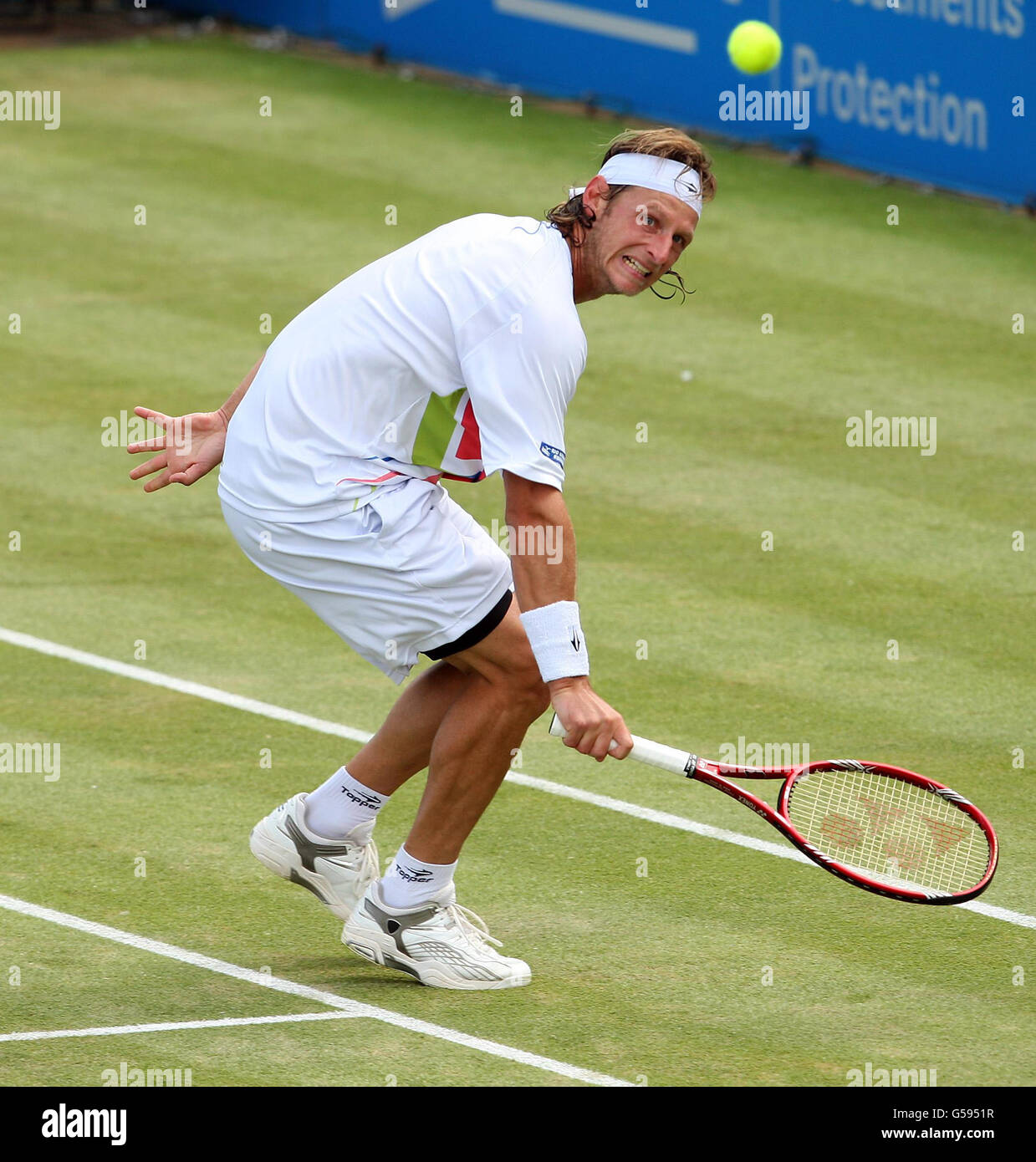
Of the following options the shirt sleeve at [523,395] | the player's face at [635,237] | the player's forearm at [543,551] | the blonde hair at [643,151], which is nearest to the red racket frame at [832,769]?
the player's forearm at [543,551]

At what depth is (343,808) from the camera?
5707mm

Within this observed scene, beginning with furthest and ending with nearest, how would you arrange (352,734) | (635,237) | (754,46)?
(754,46), (352,734), (635,237)

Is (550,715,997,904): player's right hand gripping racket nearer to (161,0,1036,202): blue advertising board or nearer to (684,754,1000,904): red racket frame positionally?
(684,754,1000,904): red racket frame

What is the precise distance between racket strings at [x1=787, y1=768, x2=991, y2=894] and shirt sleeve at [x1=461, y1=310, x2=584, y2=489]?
1223mm

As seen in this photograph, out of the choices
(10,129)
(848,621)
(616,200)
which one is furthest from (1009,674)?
(10,129)

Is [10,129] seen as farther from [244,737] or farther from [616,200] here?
[616,200]

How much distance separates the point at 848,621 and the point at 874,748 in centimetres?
127

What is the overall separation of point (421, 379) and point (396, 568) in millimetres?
482

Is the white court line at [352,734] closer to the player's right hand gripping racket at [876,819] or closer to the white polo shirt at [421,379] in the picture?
the player's right hand gripping racket at [876,819]

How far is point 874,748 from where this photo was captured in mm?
7203

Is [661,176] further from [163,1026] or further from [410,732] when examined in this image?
[163,1026]

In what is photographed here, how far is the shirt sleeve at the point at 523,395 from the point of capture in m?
4.94

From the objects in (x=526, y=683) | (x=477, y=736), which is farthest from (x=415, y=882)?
(x=526, y=683)

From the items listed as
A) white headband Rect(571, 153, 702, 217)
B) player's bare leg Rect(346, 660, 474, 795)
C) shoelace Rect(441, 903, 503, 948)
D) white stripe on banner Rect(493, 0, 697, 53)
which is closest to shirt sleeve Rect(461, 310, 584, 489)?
white headband Rect(571, 153, 702, 217)
